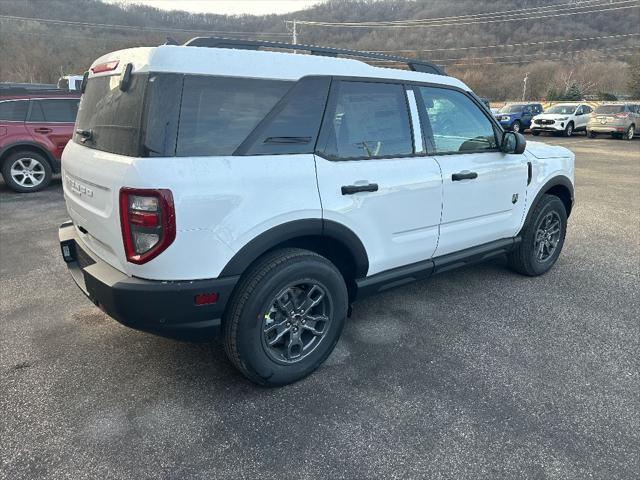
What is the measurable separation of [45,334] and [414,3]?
9523 centimetres

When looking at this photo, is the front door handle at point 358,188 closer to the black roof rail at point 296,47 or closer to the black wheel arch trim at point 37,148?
the black roof rail at point 296,47

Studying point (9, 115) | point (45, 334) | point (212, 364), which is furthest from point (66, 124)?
point (212, 364)

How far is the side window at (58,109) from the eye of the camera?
27.1 ft

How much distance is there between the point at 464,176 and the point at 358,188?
1069 mm

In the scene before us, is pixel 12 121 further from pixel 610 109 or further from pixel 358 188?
pixel 610 109

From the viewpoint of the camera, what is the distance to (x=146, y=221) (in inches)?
87.6

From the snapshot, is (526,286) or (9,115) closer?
(526,286)

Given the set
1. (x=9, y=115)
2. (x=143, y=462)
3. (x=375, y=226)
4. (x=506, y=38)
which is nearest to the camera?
(x=143, y=462)

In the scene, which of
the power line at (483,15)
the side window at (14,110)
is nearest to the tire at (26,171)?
the side window at (14,110)

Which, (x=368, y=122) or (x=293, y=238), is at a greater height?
(x=368, y=122)

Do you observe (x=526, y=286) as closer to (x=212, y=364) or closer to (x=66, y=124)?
(x=212, y=364)

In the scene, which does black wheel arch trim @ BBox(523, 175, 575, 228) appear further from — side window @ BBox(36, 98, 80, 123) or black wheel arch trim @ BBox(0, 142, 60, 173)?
black wheel arch trim @ BBox(0, 142, 60, 173)

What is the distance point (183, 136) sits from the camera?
230 centimetres

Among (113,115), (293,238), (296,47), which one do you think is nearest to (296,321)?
(293,238)
